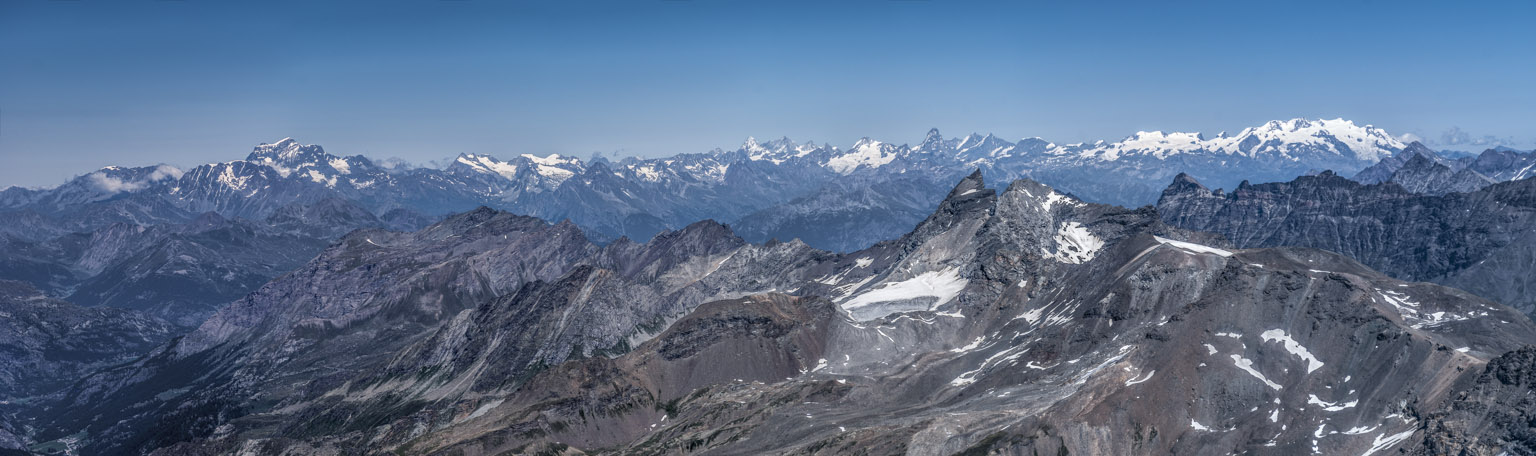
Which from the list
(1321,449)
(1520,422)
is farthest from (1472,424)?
(1321,449)

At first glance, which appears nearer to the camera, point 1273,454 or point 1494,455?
point 1494,455

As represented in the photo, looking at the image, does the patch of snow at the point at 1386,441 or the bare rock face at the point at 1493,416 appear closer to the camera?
the bare rock face at the point at 1493,416

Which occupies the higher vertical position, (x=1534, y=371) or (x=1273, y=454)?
(x=1534, y=371)

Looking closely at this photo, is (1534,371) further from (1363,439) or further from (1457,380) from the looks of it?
(1363,439)

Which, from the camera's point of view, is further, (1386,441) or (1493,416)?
(1386,441)

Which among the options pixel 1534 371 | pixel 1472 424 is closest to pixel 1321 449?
pixel 1472 424

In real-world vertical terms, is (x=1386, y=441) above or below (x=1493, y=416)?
below

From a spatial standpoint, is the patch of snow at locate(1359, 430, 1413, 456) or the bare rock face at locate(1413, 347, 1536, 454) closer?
the bare rock face at locate(1413, 347, 1536, 454)

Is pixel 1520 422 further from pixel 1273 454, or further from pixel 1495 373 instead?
pixel 1273 454

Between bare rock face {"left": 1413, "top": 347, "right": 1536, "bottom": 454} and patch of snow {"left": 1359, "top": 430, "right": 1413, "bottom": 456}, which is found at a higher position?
bare rock face {"left": 1413, "top": 347, "right": 1536, "bottom": 454}

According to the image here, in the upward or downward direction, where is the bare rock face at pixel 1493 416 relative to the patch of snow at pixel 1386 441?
upward
